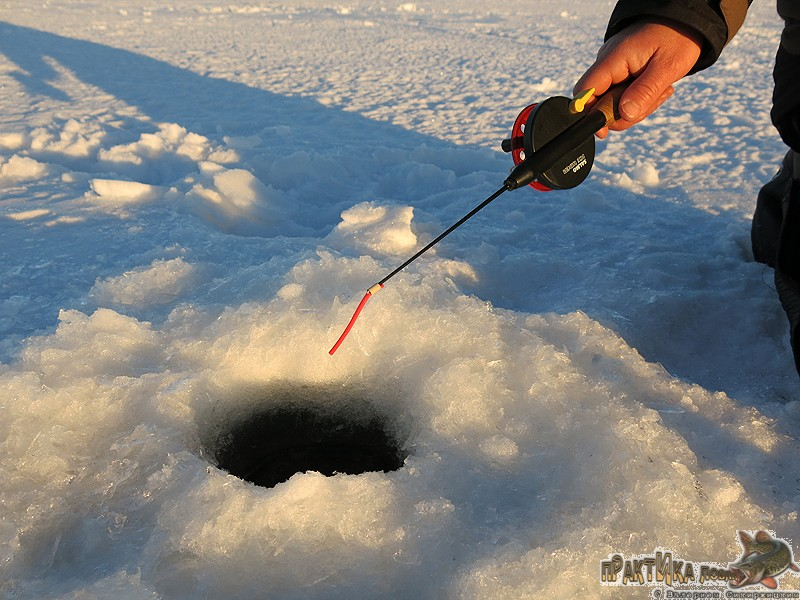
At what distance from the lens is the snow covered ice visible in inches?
68.6

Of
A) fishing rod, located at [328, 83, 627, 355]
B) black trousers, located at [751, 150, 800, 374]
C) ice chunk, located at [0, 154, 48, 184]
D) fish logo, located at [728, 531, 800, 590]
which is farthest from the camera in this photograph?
ice chunk, located at [0, 154, 48, 184]

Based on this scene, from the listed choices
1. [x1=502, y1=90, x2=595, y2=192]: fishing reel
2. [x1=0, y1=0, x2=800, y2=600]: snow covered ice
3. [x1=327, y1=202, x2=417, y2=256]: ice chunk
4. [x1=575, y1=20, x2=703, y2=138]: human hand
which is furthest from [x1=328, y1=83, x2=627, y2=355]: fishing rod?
[x1=327, y1=202, x2=417, y2=256]: ice chunk

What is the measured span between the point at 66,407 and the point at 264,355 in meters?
0.70

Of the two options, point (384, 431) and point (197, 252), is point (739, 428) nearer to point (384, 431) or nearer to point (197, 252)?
point (384, 431)

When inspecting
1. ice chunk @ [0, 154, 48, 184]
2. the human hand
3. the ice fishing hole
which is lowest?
ice chunk @ [0, 154, 48, 184]

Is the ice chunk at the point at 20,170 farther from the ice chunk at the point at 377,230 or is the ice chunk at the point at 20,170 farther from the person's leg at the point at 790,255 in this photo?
the person's leg at the point at 790,255

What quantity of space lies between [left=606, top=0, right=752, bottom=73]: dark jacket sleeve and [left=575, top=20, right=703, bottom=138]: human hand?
27 mm

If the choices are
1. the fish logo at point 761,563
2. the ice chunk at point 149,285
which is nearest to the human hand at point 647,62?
the fish logo at point 761,563

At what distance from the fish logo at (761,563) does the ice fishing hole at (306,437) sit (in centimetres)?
109

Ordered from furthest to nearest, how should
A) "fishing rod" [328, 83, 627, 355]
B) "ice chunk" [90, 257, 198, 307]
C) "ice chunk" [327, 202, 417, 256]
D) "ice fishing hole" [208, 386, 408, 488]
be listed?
"ice chunk" [327, 202, 417, 256] → "ice chunk" [90, 257, 198, 307] → "ice fishing hole" [208, 386, 408, 488] → "fishing rod" [328, 83, 627, 355]

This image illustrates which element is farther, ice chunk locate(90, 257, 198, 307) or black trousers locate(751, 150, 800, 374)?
ice chunk locate(90, 257, 198, 307)

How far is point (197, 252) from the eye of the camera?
11.0ft

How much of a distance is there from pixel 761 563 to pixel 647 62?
1551mm

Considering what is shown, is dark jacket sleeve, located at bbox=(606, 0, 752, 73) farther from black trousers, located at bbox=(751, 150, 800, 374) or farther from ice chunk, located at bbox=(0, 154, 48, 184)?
ice chunk, located at bbox=(0, 154, 48, 184)
